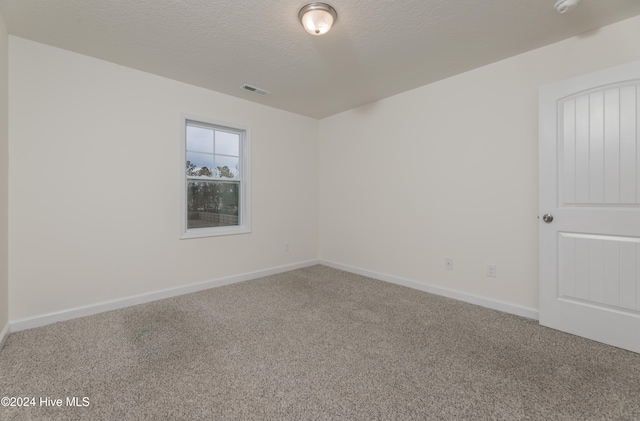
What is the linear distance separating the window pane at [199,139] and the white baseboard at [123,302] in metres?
1.63

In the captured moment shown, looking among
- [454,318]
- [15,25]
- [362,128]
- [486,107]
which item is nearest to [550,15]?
[486,107]

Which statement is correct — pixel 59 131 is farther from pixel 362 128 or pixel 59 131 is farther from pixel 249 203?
pixel 362 128

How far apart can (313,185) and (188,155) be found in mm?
1916

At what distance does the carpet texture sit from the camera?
141cm

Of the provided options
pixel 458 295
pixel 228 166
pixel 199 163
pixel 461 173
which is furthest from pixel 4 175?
pixel 458 295

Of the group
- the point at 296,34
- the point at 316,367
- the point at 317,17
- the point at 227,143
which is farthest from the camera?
the point at 227,143

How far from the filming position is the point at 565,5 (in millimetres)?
1823

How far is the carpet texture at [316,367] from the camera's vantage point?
55.4 inches

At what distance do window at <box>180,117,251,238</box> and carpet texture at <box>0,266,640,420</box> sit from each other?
1147 mm

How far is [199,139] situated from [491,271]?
11.7ft

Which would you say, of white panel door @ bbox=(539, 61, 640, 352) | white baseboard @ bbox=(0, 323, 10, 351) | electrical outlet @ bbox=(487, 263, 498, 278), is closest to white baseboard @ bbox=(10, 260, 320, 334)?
white baseboard @ bbox=(0, 323, 10, 351)

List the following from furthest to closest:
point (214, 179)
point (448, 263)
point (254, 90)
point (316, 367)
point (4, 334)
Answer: point (214, 179) → point (254, 90) → point (448, 263) → point (4, 334) → point (316, 367)

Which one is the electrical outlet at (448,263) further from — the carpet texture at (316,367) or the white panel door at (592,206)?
the white panel door at (592,206)

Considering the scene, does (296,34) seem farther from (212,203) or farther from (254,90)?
(212,203)
